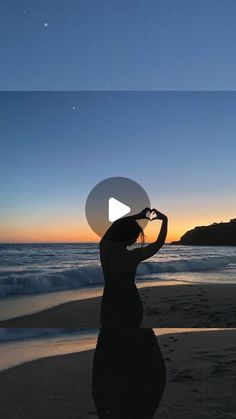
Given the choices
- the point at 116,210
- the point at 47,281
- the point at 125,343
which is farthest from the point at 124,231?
the point at 47,281

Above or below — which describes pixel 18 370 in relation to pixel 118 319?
below

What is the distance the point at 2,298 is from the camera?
46.8 ft

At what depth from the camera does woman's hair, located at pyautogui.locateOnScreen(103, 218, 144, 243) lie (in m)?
2.45

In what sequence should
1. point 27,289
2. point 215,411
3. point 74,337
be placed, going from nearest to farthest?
point 215,411 < point 74,337 < point 27,289

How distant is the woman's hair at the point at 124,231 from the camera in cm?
245

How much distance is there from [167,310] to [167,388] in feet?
23.0

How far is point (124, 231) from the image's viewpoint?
2.48 m

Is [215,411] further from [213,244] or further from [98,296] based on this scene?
[213,244]

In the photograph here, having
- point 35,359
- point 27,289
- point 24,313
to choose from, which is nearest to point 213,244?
point 27,289

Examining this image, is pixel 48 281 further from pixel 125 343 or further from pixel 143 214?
pixel 143 214

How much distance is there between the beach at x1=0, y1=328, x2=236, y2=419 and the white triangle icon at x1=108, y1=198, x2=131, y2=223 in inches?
67.0

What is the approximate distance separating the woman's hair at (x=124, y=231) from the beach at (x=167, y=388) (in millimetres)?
1620

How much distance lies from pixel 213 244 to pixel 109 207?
244 feet

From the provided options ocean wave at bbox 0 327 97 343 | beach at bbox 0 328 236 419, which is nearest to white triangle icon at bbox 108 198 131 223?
beach at bbox 0 328 236 419
